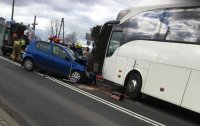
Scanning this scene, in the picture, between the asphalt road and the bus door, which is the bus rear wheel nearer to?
the asphalt road

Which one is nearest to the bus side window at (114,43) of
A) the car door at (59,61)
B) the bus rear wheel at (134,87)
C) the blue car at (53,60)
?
the blue car at (53,60)

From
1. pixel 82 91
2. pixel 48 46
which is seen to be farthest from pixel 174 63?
pixel 48 46

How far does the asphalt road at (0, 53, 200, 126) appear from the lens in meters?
10.5

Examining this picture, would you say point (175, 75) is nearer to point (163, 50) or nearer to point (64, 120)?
point (163, 50)

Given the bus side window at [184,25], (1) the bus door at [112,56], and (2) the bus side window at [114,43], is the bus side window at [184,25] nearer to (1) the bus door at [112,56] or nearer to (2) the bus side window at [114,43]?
(2) the bus side window at [114,43]

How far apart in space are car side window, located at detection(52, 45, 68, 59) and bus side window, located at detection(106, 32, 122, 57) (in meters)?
2.35

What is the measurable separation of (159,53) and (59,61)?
6.33m

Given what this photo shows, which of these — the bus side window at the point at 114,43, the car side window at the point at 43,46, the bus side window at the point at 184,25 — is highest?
the bus side window at the point at 184,25

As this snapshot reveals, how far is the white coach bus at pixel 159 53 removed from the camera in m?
13.0

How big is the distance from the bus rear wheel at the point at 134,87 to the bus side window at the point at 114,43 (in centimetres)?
197

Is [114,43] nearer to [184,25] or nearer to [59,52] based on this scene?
[59,52]

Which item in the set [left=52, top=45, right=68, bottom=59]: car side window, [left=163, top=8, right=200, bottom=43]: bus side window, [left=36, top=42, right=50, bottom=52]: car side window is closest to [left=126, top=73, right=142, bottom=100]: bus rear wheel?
[left=163, top=8, right=200, bottom=43]: bus side window

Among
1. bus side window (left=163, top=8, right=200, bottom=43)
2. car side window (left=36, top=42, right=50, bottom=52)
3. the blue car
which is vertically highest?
bus side window (left=163, top=8, right=200, bottom=43)

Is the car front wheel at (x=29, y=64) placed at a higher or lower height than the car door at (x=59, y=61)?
lower
